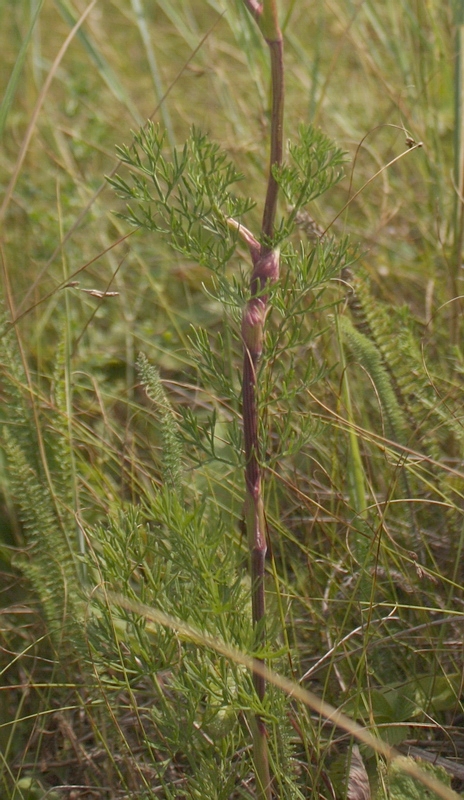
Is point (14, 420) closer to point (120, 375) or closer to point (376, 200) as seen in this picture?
point (120, 375)

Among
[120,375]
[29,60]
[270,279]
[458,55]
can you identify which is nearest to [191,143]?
[270,279]

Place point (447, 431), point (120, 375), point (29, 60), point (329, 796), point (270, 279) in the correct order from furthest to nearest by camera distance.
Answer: point (29, 60)
point (120, 375)
point (447, 431)
point (329, 796)
point (270, 279)

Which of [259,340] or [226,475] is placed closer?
[259,340]

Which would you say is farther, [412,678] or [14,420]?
[14,420]

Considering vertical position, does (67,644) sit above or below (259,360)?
below

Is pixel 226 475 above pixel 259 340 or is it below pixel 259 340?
below

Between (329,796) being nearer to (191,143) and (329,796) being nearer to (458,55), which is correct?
(191,143)

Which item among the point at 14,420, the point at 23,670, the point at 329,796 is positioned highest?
the point at 14,420

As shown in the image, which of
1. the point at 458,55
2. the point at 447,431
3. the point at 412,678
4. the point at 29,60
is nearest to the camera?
the point at 412,678
